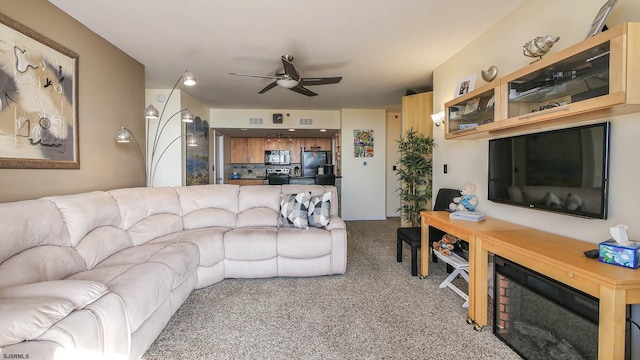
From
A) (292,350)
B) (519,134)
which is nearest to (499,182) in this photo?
(519,134)

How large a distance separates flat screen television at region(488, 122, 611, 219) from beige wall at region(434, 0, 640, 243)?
85 mm

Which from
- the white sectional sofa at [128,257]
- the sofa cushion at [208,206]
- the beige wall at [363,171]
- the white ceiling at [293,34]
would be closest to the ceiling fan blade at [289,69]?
the white ceiling at [293,34]

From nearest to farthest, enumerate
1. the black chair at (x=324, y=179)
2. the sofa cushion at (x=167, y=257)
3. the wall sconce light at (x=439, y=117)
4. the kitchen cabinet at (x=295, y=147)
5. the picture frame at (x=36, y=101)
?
1. the picture frame at (x=36, y=101)
2. the sofa cushion at (x=167, y=257)
3. the wall sconce light at (x=439, y=117)
4. the black chair at (x=324, y=179)
5. the kitchen cabinet at (x=295, y=147)

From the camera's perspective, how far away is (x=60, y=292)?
1.23 m

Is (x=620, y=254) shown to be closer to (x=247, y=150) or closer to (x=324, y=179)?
(x=324, y=179)

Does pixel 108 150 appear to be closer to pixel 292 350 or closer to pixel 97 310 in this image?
pixel 97 310

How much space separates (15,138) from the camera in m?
1.95

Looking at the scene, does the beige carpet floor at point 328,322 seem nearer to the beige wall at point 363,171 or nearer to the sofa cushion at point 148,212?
the sofa cushion at point 148,212

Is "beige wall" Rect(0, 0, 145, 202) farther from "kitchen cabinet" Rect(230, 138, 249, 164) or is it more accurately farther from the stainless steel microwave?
the stainless steel microwave

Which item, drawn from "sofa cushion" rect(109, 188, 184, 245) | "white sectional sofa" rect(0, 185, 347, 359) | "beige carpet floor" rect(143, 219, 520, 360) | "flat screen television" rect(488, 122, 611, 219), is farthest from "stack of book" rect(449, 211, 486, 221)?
"sofa cushion" rect(109, 188, 184, 245)

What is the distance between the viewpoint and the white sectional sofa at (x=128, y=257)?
1.12 m

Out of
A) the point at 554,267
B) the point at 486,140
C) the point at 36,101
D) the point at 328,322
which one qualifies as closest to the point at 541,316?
the point at 554,267

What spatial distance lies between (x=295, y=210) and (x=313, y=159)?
16.4 ft

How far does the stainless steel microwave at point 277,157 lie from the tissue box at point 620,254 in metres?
7.22
